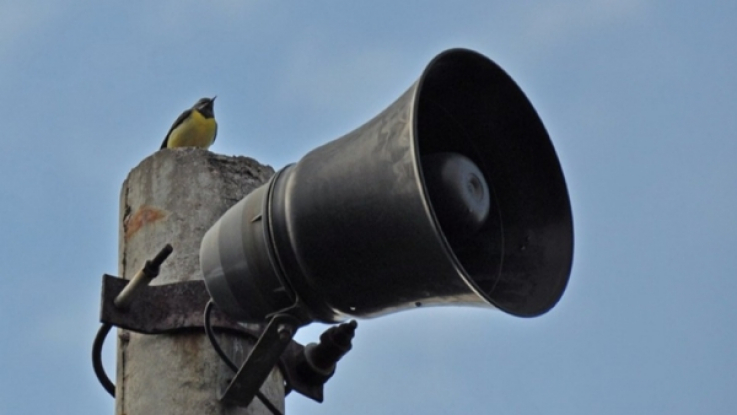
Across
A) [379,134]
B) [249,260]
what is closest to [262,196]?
[249,260]

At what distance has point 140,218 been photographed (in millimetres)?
2953

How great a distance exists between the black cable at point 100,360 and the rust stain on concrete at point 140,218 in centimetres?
31

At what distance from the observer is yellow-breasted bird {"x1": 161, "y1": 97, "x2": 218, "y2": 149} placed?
9227 mm

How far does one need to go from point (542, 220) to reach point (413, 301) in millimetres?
425

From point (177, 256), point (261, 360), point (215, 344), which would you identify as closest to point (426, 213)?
point (261, 360)

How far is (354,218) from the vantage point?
2146mm

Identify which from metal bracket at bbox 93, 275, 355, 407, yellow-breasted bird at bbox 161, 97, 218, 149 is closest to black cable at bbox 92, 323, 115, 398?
metal bracket at bbox 93, 275, 355, 407

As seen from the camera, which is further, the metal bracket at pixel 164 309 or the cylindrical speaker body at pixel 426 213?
the metal bracket at pixel 164 309

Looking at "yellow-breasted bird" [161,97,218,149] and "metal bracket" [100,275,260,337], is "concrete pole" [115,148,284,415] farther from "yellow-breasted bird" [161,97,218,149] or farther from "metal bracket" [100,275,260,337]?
"yellow-breasted bird" [161,97,218,149]

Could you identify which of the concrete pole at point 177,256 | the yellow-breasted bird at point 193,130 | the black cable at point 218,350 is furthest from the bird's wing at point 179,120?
the black cable at point 218,350

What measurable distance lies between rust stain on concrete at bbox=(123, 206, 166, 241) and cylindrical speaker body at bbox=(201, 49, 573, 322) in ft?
1.69

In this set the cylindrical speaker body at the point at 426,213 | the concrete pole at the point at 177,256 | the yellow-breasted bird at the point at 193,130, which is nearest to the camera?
the cylindrical speaker body at the point at 426,213

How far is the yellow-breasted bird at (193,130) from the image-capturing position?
9227 mm

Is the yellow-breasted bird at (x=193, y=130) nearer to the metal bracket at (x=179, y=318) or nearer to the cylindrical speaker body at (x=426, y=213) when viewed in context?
the metal bracket at (x=179, y=318)
